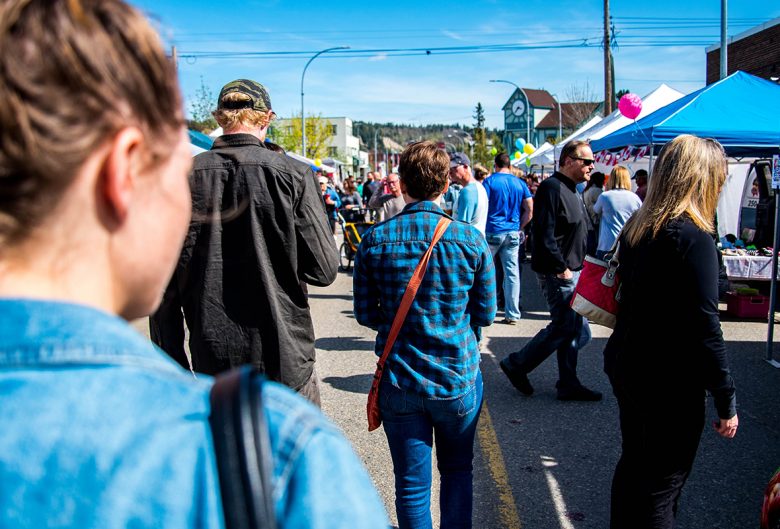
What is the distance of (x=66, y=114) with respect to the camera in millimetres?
642

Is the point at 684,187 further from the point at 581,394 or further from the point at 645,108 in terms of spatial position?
the point at 645,108

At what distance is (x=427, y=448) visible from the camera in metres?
2.69

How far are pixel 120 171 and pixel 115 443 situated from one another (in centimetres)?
28

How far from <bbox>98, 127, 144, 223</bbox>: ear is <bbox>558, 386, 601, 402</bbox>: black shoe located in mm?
4864

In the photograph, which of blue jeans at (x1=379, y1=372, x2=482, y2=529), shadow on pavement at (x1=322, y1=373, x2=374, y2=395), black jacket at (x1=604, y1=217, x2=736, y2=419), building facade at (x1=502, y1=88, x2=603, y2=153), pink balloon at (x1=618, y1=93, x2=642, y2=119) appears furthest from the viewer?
building facade at (x1=502, y1=88, x2=603, y2=153)

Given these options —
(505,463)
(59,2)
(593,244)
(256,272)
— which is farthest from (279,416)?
(593,244)

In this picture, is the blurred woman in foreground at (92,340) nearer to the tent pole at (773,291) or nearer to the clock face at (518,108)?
the tent pole at (773,291)

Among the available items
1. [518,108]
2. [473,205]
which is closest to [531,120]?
[518,108]

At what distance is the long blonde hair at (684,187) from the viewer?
2539mm

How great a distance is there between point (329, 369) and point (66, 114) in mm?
5633

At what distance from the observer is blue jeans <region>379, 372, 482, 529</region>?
264 centimetres

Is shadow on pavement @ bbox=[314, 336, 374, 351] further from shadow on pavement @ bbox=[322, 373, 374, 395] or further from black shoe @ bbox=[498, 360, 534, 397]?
black shoe @ bbox=[498, 360, 534, 397]

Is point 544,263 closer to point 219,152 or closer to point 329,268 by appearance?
point 329,268

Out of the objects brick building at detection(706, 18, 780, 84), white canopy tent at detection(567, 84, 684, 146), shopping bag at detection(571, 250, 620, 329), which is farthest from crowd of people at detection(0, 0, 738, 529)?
brick building at detection(706, 18, 780, 84)
